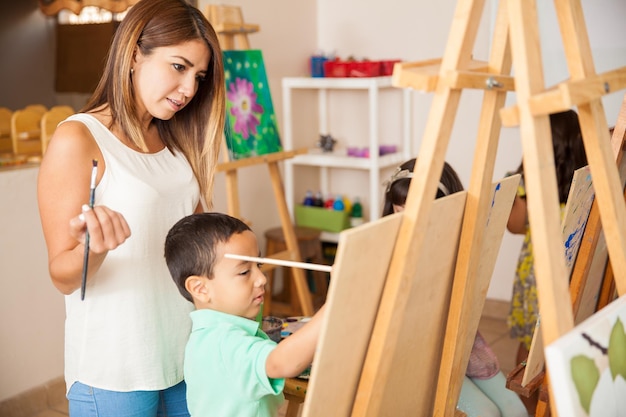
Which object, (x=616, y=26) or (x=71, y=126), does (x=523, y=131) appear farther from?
(x=616, y=26)

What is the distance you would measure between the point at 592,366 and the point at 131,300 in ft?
3.12

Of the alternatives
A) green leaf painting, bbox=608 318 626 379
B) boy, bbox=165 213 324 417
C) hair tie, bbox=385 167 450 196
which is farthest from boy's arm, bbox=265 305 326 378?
hair tie, bbox=385 167 450 196

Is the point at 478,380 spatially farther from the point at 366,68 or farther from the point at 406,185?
the point at 366,68

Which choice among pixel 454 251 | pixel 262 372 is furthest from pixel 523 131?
pixel 262 372

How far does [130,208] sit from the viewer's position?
1653 millimetres

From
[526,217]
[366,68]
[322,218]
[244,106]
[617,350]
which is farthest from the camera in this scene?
[322,218]

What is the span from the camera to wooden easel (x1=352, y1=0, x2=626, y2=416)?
4.12 feet

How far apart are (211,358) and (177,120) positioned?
0.66 m

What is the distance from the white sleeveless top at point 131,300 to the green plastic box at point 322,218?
8.52ft

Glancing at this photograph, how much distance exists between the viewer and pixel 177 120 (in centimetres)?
189

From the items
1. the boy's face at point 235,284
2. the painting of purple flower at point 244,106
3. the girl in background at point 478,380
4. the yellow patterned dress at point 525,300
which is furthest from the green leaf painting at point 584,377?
the painting of purple flower at point 244,106

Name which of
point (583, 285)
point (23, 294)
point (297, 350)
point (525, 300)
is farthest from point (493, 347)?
point (297, 350)

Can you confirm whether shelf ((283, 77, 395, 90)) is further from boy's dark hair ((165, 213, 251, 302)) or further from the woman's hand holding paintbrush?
the woman's hand holding paintbrush

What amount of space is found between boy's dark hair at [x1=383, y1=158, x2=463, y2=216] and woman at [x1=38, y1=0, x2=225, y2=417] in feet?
2.13
